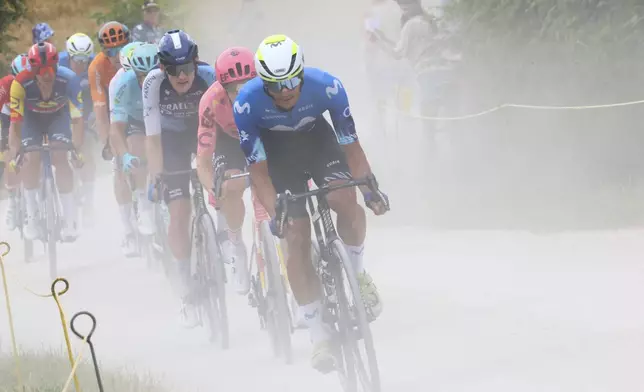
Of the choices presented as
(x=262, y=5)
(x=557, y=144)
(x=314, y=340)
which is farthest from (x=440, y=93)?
(x=262, y=5)

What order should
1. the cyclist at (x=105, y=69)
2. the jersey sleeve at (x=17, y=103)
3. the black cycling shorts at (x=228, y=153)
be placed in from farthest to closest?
the cyclist at (x=105, y=69)
the jersey sleeve at (x=17, y=103)
the black cycling shorts at (x=228, y=153)

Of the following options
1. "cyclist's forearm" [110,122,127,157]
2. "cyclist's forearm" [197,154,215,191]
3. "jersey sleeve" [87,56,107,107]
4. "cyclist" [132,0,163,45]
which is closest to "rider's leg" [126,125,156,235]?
"cyclist's forearm" [110,122,127,157]

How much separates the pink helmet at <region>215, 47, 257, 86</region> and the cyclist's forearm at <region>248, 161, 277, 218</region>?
1.70m

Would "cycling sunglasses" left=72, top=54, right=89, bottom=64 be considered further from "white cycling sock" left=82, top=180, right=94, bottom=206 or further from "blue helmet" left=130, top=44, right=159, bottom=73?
"blue helmet" left=130, top=44, right=159, bottom=73

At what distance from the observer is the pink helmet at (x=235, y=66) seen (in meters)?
7.62

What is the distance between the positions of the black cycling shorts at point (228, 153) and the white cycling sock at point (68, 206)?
13.8 ft

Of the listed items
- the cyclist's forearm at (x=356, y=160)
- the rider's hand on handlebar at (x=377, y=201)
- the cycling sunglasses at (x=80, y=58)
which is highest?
the cycling sunglasses at (x=80, y=58)

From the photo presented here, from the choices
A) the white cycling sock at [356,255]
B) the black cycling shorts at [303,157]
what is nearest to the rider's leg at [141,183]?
the black cycling shorts at [303,157]

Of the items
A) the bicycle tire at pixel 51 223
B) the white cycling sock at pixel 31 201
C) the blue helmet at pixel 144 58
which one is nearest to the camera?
the blue helmet at pixel 144 58

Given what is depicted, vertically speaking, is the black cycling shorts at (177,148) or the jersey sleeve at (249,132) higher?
the jersey sleeve at (249,132)

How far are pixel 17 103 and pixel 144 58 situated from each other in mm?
2405

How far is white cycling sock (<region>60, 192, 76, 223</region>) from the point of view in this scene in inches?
462

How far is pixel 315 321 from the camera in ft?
20.6

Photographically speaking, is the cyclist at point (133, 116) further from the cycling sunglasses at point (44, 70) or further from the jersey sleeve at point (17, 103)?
the jersey sleeve at point (17, 103)
